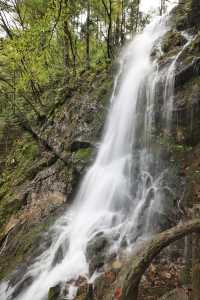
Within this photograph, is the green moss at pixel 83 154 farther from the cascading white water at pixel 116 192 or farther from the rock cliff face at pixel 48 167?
the cascading white water at pixel 116 192

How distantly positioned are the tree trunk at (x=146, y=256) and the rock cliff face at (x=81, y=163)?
5.95 feet

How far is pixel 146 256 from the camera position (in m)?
2.04

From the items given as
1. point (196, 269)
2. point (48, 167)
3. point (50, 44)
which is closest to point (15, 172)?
point (48, 167)

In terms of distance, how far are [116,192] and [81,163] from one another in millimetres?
1887

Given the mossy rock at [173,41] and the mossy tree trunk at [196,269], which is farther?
the mossy rock at [173,41]

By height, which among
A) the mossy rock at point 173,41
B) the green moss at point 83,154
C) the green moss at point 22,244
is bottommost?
the green moss at point 22,244

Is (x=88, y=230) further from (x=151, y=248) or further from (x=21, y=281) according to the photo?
(x=151, y=248)

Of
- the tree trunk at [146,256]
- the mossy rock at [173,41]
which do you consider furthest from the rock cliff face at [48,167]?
the tree trunk at [146,256]

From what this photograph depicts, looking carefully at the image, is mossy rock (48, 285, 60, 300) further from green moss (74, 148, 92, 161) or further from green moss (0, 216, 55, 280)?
green moss (74, 148, 92, 161)

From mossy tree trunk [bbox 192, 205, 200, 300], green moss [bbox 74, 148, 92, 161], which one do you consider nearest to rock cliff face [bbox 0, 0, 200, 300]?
green moss [bbox 74, 148, 92, 161]

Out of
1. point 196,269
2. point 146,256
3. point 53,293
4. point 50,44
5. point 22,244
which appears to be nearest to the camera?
point 146,256

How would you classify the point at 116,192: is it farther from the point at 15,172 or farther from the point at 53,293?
the point at 15,172

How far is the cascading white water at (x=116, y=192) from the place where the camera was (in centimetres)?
571

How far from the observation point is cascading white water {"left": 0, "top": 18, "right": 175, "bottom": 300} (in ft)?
18.7
